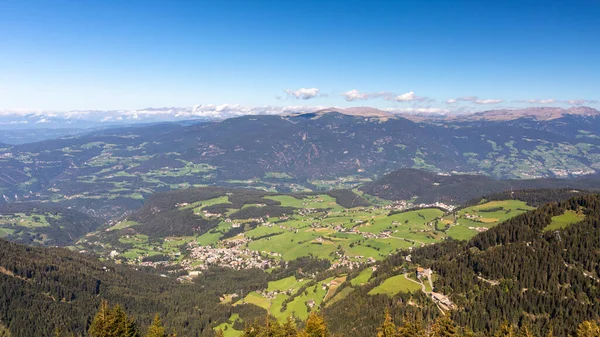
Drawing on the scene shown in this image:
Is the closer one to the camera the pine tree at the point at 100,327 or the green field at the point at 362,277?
the pine tree at the point at 100,327

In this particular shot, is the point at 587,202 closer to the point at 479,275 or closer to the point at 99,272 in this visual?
the point at 479,275

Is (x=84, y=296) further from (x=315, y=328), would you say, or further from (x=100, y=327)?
(x=315, y=328)

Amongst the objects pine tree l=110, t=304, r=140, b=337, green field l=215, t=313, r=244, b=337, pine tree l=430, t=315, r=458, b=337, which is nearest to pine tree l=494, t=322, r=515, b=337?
pine tree l=430, t=315, r=458, b=337

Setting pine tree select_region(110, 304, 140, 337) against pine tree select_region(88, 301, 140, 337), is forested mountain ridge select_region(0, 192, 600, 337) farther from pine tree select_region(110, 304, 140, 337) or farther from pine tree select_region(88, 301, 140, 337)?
pine tree select_region(88, 301, 140, 337)

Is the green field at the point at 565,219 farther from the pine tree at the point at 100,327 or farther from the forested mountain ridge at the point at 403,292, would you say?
the pine tree at the point at 100,327

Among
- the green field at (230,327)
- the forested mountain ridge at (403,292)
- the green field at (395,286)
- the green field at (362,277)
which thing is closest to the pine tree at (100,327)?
the forested mountain ridge at (403,292)

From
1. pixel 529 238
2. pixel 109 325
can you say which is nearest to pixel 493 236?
pixel 529 238
